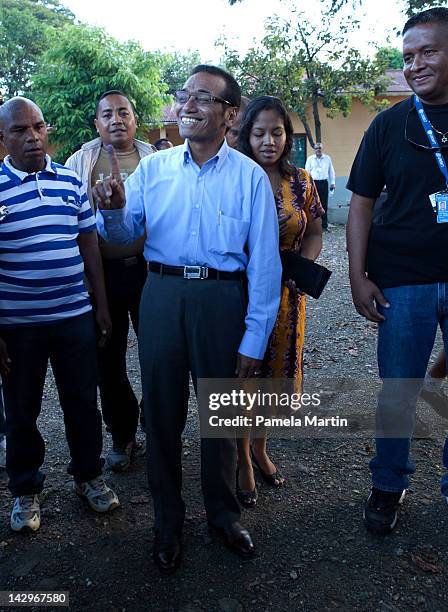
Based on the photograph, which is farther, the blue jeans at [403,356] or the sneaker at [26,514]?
the sneaker at [26,514]

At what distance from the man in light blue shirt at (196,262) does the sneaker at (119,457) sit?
87cm

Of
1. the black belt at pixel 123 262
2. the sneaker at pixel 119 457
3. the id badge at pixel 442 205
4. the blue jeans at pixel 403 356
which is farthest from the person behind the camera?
the sneaker at pixel 119 457

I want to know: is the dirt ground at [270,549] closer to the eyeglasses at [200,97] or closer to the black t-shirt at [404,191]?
the black t-shirt at [404,191]

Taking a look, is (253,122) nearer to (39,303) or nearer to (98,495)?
→ (39,303)

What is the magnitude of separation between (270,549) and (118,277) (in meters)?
1.69

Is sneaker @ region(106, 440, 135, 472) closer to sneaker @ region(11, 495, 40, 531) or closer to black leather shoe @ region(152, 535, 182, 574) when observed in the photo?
sneaker @ region(11, 495, 40, 531)

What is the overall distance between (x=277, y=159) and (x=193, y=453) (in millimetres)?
1963

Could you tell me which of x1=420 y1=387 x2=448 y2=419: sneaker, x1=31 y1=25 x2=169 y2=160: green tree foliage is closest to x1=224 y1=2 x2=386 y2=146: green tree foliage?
x1=31 y1=25 x2=169 y2=160: green tree foliage

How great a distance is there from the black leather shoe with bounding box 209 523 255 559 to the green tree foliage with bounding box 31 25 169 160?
13.5 meters

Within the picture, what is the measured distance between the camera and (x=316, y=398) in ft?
14.6

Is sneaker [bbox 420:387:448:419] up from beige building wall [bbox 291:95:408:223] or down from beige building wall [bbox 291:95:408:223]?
down

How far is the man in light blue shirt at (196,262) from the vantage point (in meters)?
2.37

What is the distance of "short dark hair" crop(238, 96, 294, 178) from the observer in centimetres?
296

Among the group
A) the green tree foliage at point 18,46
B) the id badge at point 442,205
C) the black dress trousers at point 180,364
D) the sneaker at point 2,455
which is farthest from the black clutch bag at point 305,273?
the green tree foliage at point 18,46
